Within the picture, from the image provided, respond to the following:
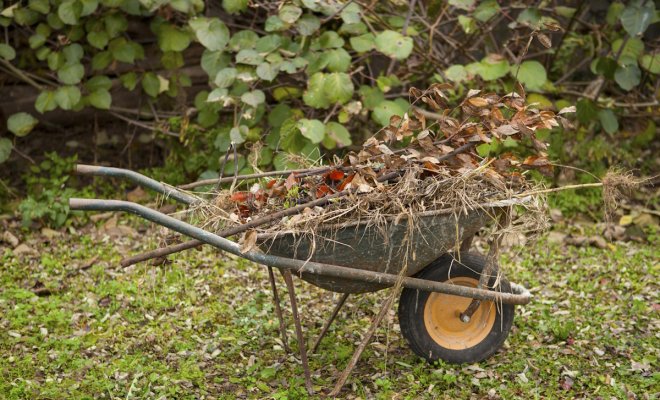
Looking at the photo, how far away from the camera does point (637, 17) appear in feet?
16.7

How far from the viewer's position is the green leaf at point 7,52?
521cm

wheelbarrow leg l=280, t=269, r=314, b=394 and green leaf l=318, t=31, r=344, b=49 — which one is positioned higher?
green leaf l=318, t=31, r=344, b=49

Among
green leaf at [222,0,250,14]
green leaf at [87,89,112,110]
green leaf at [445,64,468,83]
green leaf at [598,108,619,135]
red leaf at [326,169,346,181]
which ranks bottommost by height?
green leaf at [598,108,619,135]

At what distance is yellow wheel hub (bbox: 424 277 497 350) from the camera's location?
3.57 meters

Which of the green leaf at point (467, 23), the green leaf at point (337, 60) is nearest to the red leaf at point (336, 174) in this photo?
the green leaf at point (337, 60)

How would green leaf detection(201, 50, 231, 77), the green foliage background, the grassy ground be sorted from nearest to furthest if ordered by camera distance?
the grassy ground → the green foliage background → green leaf detection(201, 50, 231, 77)

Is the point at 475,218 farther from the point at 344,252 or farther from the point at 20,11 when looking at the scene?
the point at 20,11

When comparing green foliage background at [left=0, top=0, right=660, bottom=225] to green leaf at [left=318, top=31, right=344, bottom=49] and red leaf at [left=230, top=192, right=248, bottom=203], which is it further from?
red leaf at [left=230, top=192, right=248, bottom=203]

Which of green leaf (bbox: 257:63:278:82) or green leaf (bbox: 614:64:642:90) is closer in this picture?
Answer: green leaf (bbox: 257:63:278:82)

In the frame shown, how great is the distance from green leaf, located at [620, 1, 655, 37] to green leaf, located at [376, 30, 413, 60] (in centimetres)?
136

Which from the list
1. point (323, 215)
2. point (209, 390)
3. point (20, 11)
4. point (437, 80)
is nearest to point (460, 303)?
point (323, 215)

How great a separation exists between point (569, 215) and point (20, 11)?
12.0 feet

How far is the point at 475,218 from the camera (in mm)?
3279

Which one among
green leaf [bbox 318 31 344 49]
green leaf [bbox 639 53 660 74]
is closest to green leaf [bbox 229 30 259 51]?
green leaf [bbox 318 31 344 49]
